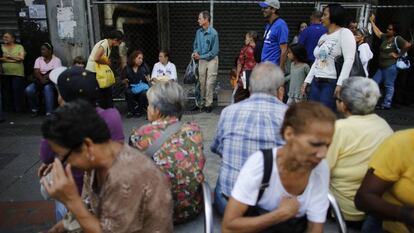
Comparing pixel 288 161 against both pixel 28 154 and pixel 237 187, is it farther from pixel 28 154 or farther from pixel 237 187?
pixel 28 154

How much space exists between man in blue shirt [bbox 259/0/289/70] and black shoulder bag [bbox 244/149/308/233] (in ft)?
12.5

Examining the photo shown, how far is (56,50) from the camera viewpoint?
6.85 m

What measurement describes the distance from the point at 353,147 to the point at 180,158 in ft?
3.64

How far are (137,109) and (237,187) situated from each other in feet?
16.8

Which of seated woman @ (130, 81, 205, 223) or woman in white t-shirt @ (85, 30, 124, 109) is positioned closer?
seated woman @ (130, 81, 205, 223)

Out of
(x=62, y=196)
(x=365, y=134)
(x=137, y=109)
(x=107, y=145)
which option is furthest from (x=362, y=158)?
(x=137, y=109)

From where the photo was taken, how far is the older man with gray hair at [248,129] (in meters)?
2.26

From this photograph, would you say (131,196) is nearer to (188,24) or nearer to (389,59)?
(389,59)

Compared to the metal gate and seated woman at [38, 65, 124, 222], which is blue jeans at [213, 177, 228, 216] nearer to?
seated woman at [38, 65, 124, 222]

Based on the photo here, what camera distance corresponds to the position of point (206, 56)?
21.3ft

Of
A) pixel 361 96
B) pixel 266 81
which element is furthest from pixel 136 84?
pixel 361 96

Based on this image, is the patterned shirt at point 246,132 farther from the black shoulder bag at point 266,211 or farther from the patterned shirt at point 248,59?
the patterned shirt at point 248,59

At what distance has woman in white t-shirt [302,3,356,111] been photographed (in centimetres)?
387

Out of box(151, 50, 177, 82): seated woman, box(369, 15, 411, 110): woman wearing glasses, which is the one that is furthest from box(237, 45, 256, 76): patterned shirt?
box(369, 15, 411, 110): woman wearing glasses
